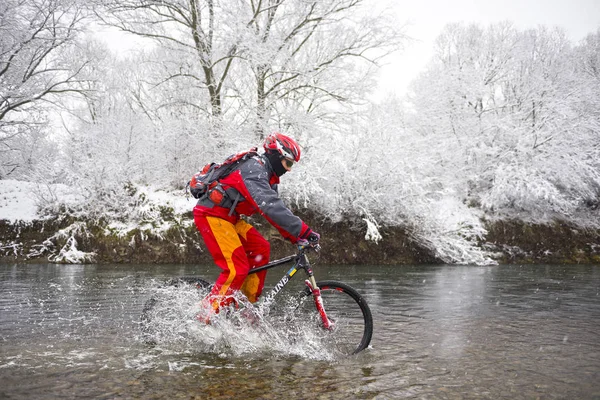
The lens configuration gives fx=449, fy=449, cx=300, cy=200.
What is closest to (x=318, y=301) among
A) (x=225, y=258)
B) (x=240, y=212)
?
(x=225, y=258)

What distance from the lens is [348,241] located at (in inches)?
661

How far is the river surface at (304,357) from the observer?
10.8 feet

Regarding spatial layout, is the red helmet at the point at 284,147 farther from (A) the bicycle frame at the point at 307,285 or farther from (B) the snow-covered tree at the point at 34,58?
(B) the snow-covered tree at the point at 34,58

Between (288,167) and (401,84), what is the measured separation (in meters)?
28.4

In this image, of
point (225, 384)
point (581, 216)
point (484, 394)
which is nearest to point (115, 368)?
point (225, 384)

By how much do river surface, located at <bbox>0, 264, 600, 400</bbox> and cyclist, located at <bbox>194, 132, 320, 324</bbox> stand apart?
0.49m

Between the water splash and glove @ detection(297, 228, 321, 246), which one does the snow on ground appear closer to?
the water splash

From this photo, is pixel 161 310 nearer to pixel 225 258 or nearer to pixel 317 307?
pixel 225 258

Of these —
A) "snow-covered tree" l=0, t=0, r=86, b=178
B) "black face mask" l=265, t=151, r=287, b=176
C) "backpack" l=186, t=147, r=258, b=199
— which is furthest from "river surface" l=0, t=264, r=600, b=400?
"snow-covered tree" l=0, t=0, r=86, b=178

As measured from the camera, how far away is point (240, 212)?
15.1 feet

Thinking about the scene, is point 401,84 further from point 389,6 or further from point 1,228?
point 1,228

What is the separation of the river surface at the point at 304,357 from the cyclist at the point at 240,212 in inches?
19.1

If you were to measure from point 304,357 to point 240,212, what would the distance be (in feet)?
5.07

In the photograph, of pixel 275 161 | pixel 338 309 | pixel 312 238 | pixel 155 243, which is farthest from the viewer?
pixel 155 243
